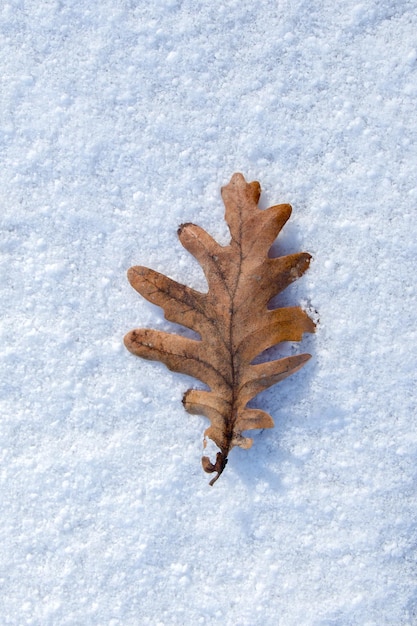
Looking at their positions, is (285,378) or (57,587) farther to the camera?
(57,587)

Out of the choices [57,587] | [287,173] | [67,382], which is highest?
[287,173]

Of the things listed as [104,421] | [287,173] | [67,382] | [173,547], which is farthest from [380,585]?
[287,173]

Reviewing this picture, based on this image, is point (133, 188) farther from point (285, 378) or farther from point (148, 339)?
point (285, 378)

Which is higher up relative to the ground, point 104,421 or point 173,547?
point 104,421
